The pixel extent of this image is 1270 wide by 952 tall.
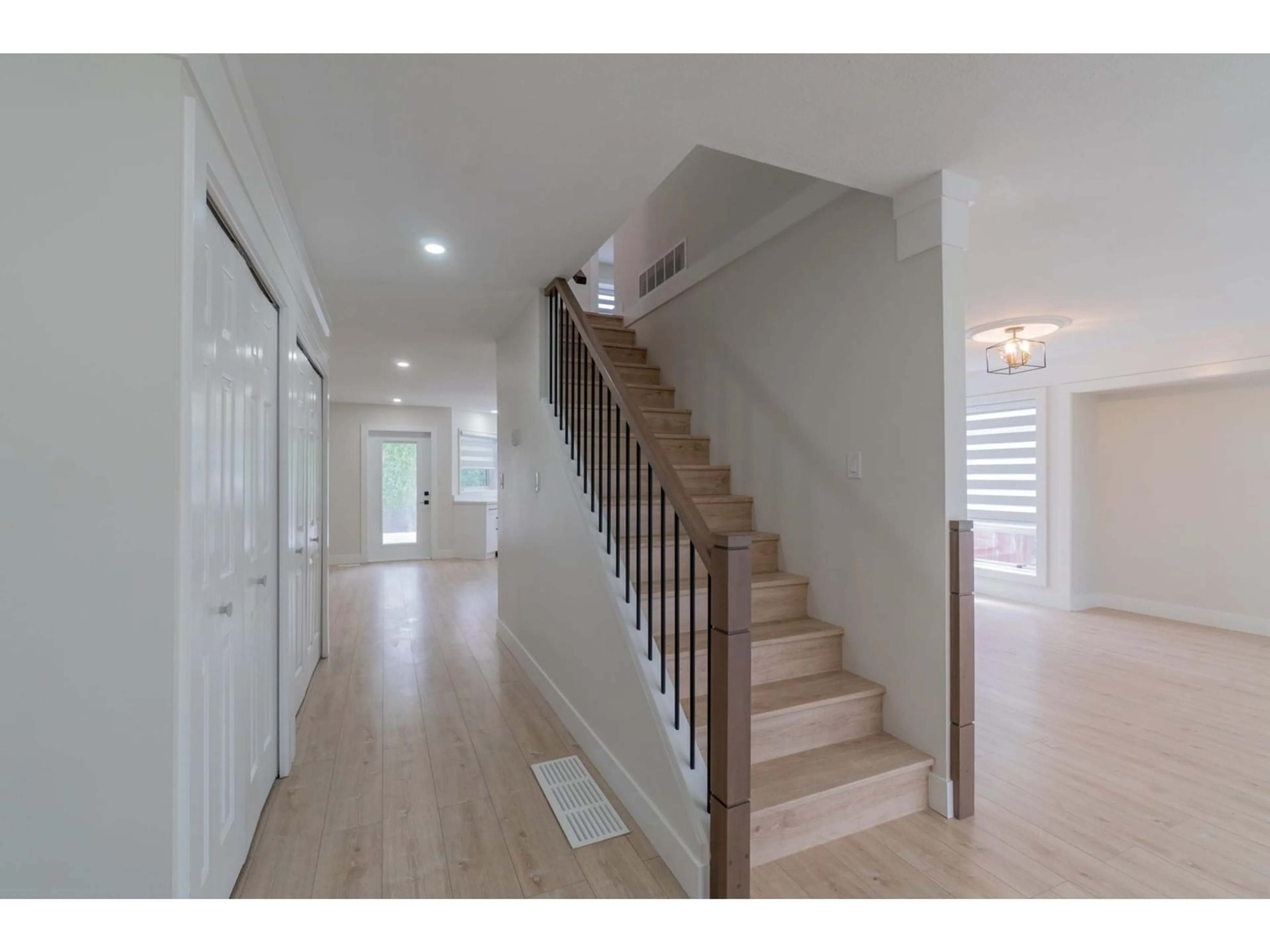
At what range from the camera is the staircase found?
192 centimetres

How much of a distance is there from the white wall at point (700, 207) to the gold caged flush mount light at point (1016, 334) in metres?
2.26

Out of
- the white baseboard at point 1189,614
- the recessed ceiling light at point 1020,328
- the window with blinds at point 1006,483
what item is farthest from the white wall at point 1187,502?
the recessed ceiling light at point 1020,328

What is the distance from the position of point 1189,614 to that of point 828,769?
17.1 feet

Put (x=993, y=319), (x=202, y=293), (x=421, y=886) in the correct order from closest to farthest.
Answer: (x=202, y=293)
(x=421, y=886)
(x=993, y=319)

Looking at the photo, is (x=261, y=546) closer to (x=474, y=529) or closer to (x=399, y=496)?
(x=474, y=529)

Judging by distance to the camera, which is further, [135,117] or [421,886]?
[421,886]

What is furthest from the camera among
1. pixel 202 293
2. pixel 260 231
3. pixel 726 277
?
pixel 726 277

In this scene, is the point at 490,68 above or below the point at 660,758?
above

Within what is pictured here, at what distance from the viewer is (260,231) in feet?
6.17

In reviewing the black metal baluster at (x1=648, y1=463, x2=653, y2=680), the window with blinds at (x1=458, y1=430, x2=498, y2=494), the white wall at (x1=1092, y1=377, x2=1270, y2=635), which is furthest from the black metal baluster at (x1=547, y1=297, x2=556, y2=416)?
the window with blinds at (x1=458, y1=430, x2=498, y2=494)

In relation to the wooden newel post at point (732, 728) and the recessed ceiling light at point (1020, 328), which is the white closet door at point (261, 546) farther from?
the recessed ceiling light at point (1020, 328)
